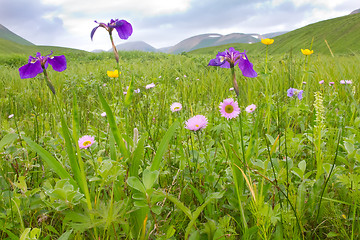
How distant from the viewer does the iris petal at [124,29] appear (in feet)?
3.95

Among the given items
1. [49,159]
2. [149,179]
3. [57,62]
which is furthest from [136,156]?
[57,62]

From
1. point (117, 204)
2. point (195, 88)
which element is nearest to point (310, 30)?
point (195, 88)

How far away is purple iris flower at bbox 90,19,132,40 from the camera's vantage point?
1154mm

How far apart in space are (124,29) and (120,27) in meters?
0.03

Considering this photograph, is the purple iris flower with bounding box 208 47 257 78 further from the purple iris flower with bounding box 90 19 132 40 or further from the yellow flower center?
the purple iris flower with bounding box 90 19 132 40

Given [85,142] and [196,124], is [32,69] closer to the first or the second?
[85,142]

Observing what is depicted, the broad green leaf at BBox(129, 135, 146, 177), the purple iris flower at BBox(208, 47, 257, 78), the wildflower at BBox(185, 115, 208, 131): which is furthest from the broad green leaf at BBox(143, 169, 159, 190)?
the purple iris flower at BBox(208, 47, 257, 78)

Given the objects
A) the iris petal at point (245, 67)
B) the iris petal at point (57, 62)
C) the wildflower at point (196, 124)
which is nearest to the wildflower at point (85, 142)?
the iris petal at point (57, 62)

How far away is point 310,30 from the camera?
156 ft

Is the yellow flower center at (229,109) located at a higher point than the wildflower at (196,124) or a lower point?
higher

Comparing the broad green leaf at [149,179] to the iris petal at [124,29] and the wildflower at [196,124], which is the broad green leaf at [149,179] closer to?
the wildflower at [196,124]

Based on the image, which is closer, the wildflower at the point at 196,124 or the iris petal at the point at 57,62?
the iris petal at the point at 57,62

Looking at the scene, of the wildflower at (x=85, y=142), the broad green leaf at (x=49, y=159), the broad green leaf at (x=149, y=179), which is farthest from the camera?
the wildflower at (x=85, y=142)

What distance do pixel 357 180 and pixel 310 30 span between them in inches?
2171
